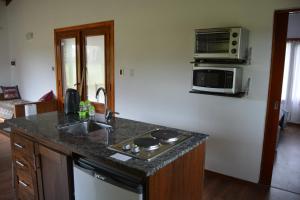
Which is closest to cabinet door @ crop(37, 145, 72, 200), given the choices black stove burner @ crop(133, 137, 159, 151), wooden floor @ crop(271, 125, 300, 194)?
black stove burner @ crop(133, 137, 159, 151)

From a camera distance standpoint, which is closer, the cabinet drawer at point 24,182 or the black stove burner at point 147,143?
the black stove burner at point 147,143

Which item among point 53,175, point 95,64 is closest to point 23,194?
point 53,175

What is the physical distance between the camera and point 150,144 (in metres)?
1.59

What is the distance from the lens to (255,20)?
2.73 metres

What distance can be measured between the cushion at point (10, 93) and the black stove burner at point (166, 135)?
6089mm

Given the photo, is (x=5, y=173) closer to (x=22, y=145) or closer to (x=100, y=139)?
(x=22, y=145)

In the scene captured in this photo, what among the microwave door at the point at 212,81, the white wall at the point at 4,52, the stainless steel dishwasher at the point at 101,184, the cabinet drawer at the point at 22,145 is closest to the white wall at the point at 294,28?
the microwave door at the point at 212,81

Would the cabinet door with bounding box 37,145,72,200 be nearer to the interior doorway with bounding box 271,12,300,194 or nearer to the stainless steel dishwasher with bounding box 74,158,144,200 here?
the stainless steel dishwasher with bounding box 74,158,144,200

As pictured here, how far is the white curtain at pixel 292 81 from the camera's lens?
5.79 m

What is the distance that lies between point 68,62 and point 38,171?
361cm

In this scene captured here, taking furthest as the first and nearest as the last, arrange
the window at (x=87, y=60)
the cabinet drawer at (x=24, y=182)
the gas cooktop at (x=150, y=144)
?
the window at (x=87, y=60) → the cabinet drawer at (x=24, y=182) → the gas cooktop at (x=150, y=144)

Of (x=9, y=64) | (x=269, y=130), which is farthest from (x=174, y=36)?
(x=9, y=64)

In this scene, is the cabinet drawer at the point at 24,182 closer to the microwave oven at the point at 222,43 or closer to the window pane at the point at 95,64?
the microwave oven at the point at 222,43

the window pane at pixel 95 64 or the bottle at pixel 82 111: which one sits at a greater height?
the window pane at pixel 95 64
